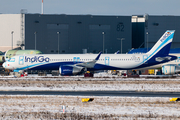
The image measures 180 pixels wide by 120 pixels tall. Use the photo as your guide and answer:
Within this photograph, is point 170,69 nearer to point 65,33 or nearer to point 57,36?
point 65,33

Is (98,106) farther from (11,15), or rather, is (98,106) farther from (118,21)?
(11,15)

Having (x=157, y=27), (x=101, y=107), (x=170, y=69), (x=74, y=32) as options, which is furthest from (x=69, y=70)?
(x=157, y=27)

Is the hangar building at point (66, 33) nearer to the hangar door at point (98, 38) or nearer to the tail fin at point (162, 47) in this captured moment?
the hangar door at point (98, 38)

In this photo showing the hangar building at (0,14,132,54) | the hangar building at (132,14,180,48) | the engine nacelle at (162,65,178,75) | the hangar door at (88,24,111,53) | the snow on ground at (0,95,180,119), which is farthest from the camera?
the hangar building at (132,14,180,48)

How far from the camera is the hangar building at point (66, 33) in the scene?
4126 inches

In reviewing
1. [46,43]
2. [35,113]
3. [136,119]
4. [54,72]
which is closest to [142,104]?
[136,119]

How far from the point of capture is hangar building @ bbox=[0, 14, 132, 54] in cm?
10481

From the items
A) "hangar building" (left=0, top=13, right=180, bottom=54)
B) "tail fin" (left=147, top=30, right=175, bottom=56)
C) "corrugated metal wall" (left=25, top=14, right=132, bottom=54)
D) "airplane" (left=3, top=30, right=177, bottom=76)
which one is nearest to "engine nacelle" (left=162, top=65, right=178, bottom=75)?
"airplane" (left=3, top=30, right=177, bottom=76)

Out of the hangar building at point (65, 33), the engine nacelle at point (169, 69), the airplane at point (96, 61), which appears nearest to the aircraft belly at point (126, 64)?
the airplane at point (96, 61)

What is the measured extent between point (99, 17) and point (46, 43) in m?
20.9

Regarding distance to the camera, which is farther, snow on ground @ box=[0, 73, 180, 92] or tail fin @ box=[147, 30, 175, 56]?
tail fin @ box=[147, 30, 175, 56]

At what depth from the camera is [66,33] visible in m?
106

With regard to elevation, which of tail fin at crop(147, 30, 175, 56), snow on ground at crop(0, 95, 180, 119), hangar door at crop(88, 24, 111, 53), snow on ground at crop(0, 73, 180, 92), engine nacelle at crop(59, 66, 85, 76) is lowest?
snow on ground at crop(0, 95, 180, 119)

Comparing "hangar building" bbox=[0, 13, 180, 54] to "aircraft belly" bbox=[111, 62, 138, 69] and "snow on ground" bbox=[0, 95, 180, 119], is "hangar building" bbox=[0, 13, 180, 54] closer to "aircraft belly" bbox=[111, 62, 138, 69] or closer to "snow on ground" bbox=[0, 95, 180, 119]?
"aircraft belly" bbox=[111, 62, 138, 69]
